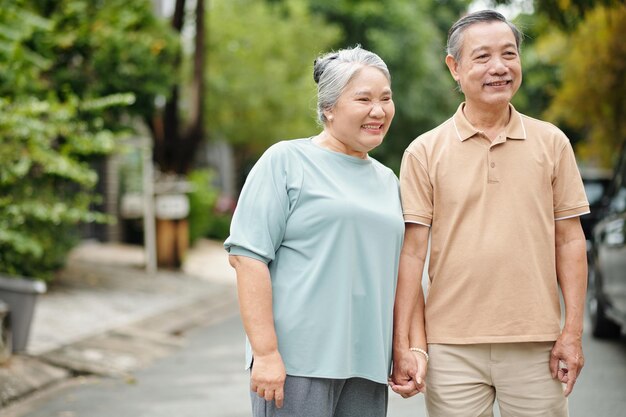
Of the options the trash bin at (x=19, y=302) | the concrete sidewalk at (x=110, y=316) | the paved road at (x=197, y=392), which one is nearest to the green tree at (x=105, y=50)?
the concrete sidewalk at (x=110, y=316)

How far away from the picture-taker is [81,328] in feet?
31.7

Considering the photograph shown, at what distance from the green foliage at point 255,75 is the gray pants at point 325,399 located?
62.0 feet

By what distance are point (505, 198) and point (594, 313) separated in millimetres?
6270

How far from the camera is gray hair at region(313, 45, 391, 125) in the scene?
2.97 meters

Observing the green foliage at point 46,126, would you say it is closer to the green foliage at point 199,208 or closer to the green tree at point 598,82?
the green foliage at point 199,208

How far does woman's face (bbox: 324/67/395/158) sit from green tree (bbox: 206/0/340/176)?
62.4ft

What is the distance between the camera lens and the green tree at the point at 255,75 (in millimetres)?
22219

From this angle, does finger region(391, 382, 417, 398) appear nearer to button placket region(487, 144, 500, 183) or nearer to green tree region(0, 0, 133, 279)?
button placket region(487, 144, 500, 183)

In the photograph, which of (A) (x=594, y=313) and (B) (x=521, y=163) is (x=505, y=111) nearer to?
(B) (x=521, y=163)

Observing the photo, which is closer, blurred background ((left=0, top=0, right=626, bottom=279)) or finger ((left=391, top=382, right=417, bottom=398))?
finger ((left=391, top=382, right=417, bottom=398))

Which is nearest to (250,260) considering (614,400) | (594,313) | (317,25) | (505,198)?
(505,198)

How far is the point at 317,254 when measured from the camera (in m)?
2.89

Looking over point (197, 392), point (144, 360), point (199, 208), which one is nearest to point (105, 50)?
point (144, 360)

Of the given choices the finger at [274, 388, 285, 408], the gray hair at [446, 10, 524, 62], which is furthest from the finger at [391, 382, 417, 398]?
the gray hair at [446, 10, 524, 62]
